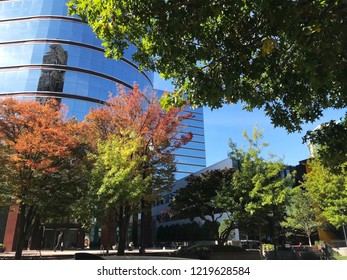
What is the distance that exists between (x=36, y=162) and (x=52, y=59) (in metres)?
32.6

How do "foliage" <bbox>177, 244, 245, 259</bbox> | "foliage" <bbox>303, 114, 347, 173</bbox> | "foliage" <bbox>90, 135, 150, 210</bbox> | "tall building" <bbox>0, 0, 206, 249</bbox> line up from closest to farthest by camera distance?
"foliage" <bbox>303, 114, 347, 173</bbox>, "foliage" <bbox>90, 135, 150, 210</bbox>, "foliage" <bbox>177, 244, 245, 259</bbox>, "tall building" <bbox>0, 0, 206, 249</bbox>

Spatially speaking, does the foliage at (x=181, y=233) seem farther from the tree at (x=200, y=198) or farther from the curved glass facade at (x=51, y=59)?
the curved glass facade at (x=51, y=59)

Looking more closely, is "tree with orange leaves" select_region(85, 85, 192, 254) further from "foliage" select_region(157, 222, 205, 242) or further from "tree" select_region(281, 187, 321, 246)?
"foliage" select_region(157, 222, 205, 242)

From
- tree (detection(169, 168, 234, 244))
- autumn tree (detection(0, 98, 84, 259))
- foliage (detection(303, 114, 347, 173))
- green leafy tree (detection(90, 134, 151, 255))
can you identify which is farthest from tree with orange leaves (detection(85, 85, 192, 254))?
foliage (detection(303, 114, 347, 173))

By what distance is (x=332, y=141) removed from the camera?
7965 millimetres

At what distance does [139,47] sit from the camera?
23.5 ft

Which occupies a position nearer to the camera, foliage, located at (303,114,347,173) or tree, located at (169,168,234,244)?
foliage, located at (303,114,347,173)

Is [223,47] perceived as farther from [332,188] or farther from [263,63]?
[332,188]

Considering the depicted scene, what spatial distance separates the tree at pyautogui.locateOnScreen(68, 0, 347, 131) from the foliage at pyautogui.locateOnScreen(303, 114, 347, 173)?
0.74m

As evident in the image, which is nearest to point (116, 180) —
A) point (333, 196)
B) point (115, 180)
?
point (115, 180)

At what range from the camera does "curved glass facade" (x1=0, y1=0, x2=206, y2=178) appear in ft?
143

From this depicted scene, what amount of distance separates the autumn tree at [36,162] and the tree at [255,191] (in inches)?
373

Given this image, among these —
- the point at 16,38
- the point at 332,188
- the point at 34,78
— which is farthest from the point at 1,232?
the point at 332,188

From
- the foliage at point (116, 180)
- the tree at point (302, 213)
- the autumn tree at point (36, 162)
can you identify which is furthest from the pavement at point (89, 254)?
the tree at point (302, 213)
